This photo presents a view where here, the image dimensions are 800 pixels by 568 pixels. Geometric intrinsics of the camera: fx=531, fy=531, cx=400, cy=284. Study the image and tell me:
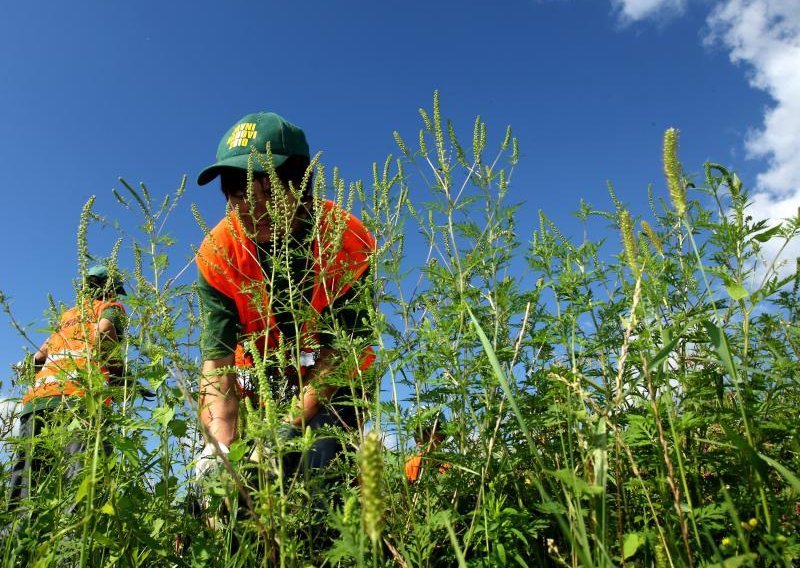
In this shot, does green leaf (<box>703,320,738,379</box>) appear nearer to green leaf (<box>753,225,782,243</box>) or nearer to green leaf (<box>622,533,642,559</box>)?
green leaf (<box>622,533,642,559</box>)

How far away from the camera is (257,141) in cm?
365

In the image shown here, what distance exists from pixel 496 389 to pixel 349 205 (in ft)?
3.51

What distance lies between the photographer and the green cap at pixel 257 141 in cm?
366

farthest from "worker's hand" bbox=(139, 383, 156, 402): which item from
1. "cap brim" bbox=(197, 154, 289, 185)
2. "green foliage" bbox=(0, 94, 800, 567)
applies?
"cap brim" bbox=(197, 154, 289, 185)

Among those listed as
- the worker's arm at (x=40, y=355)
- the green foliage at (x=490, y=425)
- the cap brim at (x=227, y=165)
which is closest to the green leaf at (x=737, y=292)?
the green foliage at (x=490, y=425)

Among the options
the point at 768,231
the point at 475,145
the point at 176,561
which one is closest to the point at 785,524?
the point at 768,231

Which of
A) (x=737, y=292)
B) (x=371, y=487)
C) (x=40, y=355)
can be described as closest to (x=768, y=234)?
(x=737, y=292)

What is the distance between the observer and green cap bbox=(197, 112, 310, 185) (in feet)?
12.0

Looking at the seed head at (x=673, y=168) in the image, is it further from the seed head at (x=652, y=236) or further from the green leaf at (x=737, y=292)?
the green leaf at (x=737, y=292)

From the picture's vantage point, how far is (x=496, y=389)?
82.2 inches

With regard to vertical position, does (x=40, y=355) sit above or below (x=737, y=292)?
above

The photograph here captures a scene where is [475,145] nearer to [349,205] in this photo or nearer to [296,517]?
[349,205]

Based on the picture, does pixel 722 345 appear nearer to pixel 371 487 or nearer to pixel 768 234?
pixel 768 234

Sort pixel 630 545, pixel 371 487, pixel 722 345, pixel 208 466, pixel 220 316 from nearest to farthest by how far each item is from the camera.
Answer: pixel 371 487 < pixel 722 345 < pixel 630 545 < pixel 208 466 < pixel 220 316
